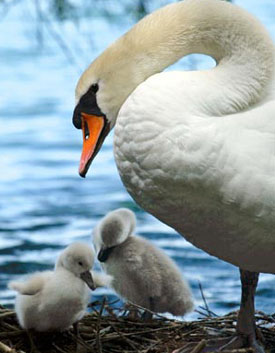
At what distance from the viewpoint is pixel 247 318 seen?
2.82m

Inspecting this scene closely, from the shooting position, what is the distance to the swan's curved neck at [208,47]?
2361mm

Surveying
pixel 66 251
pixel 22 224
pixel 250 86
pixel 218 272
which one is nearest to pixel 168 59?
pixel 250 86

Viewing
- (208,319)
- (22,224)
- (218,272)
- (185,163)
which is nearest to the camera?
(185,163)

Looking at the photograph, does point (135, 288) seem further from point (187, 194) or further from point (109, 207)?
point (109, 207)

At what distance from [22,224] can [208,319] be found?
2300 mm

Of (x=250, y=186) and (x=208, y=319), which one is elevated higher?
(x=250, y=186)

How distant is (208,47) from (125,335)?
0.94 m

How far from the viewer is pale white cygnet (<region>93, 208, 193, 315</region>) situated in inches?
128

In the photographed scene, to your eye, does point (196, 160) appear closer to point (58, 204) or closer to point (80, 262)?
point (80, 262)

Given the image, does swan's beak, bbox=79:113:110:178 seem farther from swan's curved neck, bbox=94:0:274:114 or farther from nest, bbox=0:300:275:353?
nest, bbox=0:300:275:353

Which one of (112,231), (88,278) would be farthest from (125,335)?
(112,231)

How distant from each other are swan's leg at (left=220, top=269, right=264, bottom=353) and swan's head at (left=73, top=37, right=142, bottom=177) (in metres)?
0.64

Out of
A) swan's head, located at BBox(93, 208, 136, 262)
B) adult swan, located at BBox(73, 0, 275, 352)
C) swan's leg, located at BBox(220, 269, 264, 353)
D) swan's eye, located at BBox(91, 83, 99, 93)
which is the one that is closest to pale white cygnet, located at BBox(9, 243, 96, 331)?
swan's head, located at BBox(93, 208, 136, 262)

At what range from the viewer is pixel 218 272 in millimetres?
4754
